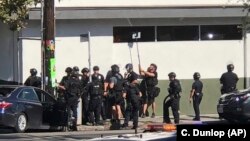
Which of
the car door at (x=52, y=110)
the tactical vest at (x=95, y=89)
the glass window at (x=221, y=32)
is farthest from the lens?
the glass window at (x=221, y=32)

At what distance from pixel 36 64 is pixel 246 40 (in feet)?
28.6

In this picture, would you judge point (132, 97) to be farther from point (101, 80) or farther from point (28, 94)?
point (28, 94)

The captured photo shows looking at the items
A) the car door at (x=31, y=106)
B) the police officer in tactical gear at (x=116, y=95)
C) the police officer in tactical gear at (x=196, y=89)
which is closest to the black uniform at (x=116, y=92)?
the police officer in tactical gear at (x=116, y=95)

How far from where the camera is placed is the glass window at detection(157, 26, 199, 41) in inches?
934

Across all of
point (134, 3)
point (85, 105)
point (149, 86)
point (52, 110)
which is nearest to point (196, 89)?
point (149, 86)

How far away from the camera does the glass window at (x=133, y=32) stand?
23359mm

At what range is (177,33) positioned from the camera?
2388 cm

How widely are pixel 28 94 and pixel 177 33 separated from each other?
334 inches

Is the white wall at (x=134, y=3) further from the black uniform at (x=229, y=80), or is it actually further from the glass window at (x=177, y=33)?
the black uniform at (x=229, y=80)

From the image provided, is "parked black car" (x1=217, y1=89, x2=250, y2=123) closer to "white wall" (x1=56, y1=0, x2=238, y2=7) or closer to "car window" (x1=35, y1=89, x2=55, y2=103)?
"car window" (x1=35, y1=89, x2=55, y2=103)

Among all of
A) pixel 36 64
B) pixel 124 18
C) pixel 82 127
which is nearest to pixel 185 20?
pixel 124 18

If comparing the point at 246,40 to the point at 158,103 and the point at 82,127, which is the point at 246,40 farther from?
the point at 82,127

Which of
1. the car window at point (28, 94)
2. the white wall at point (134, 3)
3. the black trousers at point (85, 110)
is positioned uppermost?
the white wall at point (134, 3)

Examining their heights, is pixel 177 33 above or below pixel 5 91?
above
